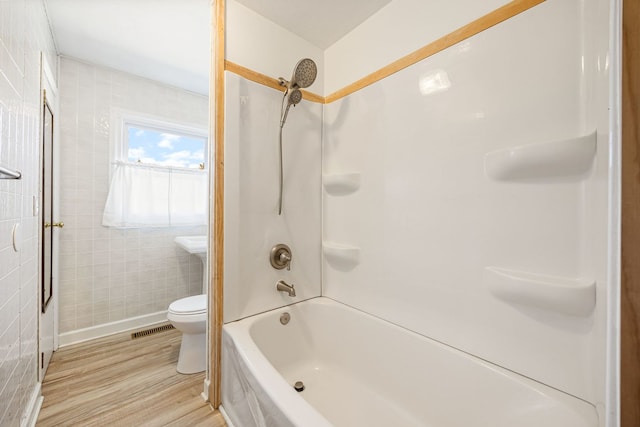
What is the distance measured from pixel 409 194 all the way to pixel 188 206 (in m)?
2.23

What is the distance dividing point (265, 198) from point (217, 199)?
0.96 ft

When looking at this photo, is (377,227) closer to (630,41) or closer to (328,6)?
(630,41)

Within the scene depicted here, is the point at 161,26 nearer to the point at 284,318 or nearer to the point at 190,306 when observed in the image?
the point at 190,306

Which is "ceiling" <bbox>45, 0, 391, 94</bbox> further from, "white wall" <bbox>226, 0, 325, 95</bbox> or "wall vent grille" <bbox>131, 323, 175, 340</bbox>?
"wall vent grille" <bbox>131, 323, 175, 340</bbox>

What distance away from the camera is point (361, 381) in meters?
1.46

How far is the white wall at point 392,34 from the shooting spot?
1.18m

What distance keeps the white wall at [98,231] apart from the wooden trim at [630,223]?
2917 mm

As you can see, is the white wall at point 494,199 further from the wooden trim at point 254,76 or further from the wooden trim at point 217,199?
the wooden trim at point 217,199

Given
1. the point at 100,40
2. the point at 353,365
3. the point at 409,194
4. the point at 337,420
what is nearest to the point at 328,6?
the point at 409,194

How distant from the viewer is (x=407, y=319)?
54.4 inches

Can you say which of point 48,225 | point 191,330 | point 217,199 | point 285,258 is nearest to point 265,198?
point 217,199

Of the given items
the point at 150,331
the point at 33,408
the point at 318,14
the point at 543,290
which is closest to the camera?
the point at 543,290

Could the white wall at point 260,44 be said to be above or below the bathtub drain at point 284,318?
above

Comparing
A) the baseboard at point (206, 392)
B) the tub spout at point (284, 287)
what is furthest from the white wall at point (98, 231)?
the tub spout at point (284, 287)
